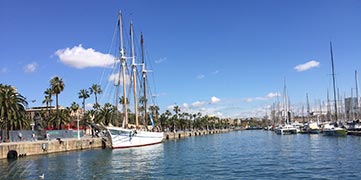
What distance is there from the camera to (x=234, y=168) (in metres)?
39.2

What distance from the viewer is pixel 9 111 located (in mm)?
73500

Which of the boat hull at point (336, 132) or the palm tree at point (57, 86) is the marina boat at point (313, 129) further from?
the palm tree at point (57, 86)

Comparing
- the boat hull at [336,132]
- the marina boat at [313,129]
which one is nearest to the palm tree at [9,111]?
the boat hull at [336,132]

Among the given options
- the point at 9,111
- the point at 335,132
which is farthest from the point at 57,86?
the point at 335,132

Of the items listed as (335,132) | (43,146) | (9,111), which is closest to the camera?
(43,146)

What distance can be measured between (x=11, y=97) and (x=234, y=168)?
2145 inches

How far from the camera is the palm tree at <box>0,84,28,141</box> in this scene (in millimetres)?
72812

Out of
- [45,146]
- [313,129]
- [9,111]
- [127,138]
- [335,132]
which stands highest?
[9,111]

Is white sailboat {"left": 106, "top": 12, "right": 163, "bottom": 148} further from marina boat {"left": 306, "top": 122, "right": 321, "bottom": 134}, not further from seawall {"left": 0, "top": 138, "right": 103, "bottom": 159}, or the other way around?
marina boat {"left": 306, "top": 122, "right": 321, "bottom": 134}

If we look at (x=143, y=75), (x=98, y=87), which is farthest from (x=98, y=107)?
(x=143, y=75)

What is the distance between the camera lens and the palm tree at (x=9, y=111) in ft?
239

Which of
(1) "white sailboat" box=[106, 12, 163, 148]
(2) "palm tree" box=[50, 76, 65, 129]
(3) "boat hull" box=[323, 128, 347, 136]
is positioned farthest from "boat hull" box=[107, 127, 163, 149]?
(3) "boat hull" box=[323, 128, 347, 136]

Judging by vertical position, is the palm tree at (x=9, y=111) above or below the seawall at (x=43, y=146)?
above

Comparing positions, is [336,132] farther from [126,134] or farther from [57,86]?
[57,86]
